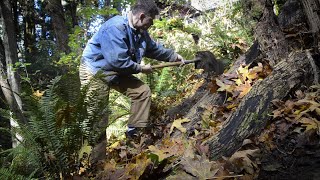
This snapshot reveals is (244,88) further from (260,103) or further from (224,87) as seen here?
(260,103)

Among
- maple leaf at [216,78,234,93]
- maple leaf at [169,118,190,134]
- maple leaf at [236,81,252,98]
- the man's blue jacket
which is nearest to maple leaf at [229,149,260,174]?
maple leaf at [236,81,252,98]

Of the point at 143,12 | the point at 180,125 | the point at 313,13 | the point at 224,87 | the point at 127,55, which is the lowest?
the point at 180,125

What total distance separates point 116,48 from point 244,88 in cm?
148

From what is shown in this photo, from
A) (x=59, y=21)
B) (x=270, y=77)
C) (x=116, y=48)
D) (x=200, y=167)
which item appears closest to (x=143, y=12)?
(x=116, y=48)

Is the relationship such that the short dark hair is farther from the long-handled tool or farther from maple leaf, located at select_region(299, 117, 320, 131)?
maple leaf, located at select_region(299, 117, 320, 131)

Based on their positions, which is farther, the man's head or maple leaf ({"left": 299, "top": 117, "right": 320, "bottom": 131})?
the man's head

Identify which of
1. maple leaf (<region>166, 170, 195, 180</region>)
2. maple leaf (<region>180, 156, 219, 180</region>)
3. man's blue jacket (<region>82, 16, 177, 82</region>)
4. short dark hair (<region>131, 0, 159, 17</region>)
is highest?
short dark hair (<region>131, 0, 159, 17</region>)

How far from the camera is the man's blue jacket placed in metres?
3.39

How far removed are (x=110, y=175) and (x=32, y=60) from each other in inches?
451

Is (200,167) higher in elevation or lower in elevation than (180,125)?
higher

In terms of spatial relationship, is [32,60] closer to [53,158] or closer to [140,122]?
[140,122]

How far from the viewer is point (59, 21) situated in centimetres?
810

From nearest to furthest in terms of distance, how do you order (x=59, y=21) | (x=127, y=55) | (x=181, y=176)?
(x=181, y=176), (x=127, y=55), (x=59, y=21)

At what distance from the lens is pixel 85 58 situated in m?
3.72
